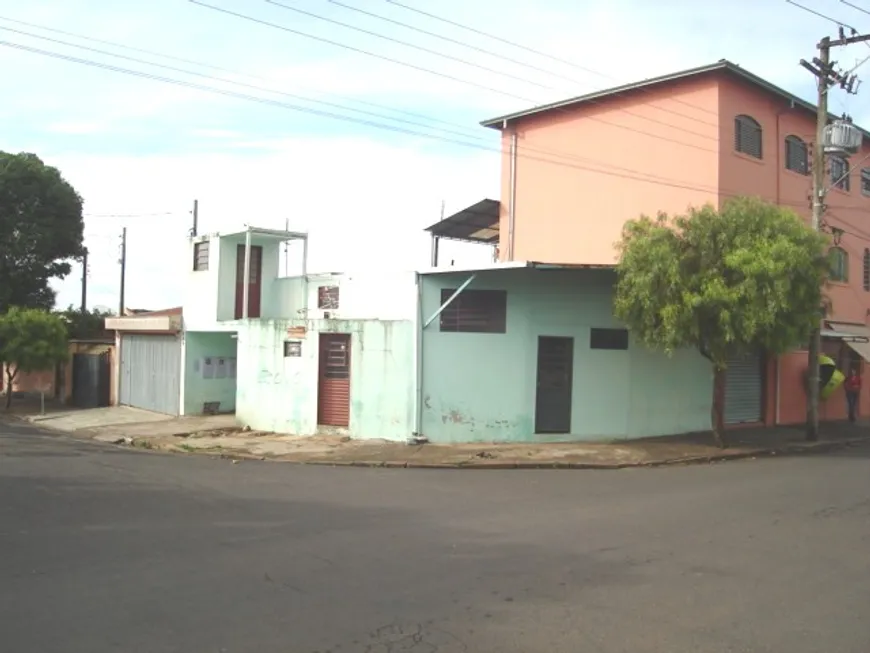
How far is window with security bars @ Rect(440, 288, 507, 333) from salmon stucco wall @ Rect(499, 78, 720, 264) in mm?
4873

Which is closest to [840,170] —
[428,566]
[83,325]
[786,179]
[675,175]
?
[786,179]

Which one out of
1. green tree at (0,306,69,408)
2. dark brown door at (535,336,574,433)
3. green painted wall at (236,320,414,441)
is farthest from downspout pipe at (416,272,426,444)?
green tree at (0,306,69,408)

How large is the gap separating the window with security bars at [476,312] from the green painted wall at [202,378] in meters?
9.77

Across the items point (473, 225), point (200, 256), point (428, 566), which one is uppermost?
point (473, 225)

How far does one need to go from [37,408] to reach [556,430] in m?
21.4

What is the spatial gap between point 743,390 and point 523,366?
7.66m

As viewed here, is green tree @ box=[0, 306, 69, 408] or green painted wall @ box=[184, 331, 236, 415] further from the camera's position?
Result: green tree @ box=[0, 306, 69, 408]

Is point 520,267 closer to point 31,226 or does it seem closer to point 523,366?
point 523,366

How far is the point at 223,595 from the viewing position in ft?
19.9

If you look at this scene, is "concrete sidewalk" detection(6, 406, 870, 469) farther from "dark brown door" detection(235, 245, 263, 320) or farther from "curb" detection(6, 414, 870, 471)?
"dark brown door" detection(235, 245, 263, 320)

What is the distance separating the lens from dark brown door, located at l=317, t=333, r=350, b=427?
18703mm

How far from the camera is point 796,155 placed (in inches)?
933

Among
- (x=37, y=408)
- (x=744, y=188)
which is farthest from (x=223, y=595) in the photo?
(x=37, y=408)

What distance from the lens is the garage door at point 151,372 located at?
25109 millimetres
